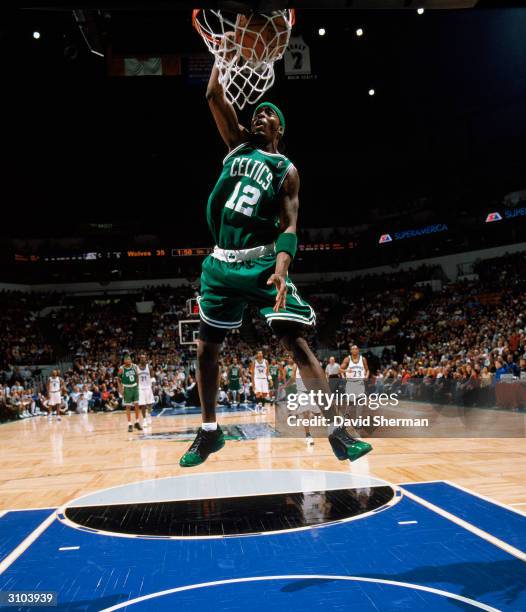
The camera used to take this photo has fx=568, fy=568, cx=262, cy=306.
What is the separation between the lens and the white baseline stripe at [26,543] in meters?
4.71

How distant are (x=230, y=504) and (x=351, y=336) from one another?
19.4 m

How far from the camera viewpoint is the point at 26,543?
523 centimetres

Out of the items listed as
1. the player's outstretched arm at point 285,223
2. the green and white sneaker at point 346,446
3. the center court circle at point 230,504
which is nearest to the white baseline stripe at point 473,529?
the center court circle at point 230,504

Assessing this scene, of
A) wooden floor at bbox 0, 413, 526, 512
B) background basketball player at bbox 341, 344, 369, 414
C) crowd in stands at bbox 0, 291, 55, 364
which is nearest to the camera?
wooden floor at bbox 0, 413, 526, 512

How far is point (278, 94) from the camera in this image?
58.3ft

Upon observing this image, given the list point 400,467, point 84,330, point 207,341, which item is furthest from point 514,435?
point 84,330

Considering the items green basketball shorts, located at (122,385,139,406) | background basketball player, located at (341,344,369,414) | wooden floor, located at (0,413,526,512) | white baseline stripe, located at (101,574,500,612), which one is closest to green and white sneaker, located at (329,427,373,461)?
white baseline stripe, located at (101,574,500,612)

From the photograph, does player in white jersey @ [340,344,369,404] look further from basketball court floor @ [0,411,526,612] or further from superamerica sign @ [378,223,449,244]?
superamerica sign @ [378,223,449,244]

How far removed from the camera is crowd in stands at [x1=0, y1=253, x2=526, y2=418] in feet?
46.5

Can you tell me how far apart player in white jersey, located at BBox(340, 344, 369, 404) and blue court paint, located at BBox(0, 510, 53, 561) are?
5.04m

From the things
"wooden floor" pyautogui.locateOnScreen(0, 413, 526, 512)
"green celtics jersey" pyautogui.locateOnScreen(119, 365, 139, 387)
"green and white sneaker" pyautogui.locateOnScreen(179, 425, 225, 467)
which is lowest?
"wooden floor" pyautogui.locateOnScreen(0, 413, 526, 512)

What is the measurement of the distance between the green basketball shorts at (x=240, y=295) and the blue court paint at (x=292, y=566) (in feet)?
6.80

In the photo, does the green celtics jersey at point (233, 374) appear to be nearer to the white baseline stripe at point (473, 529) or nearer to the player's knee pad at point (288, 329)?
the white baseline stripe at point (473, 529)

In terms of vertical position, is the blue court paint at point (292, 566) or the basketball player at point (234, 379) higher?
the basketball player at point (234, 379)
